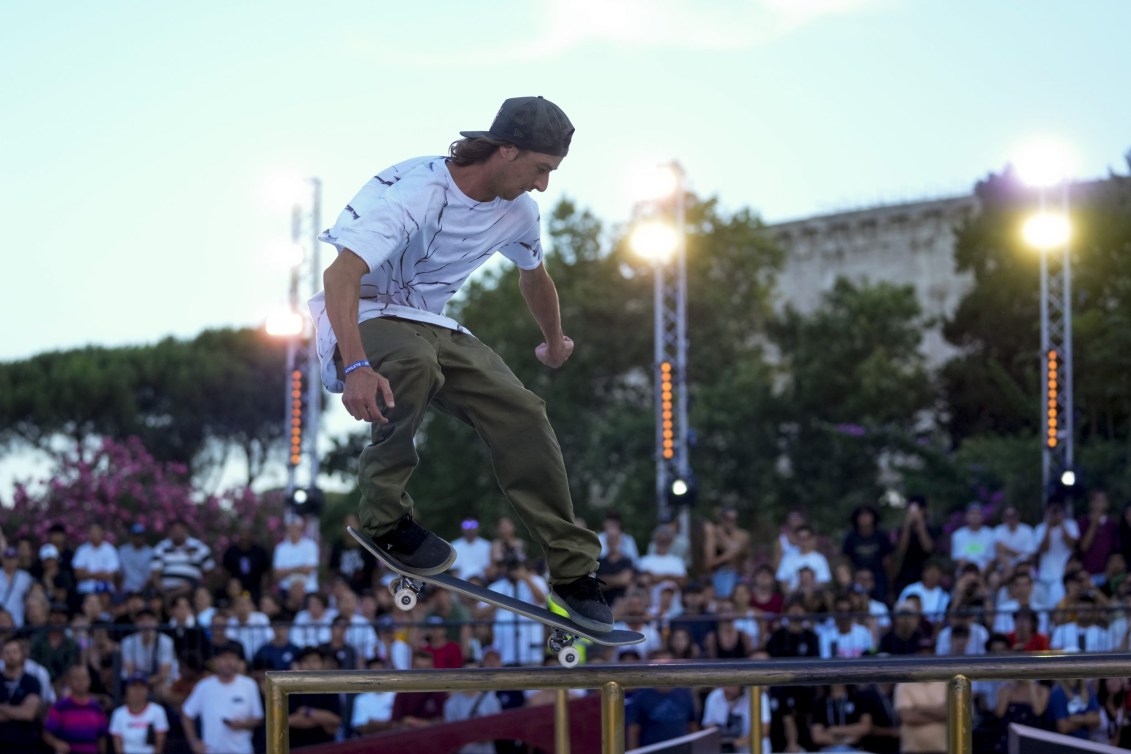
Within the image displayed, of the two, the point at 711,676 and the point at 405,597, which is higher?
the point at 405,597

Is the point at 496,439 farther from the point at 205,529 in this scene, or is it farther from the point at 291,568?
the point at 205,529

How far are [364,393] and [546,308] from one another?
1059mm

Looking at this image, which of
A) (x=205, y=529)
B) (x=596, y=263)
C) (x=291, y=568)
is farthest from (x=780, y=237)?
(x=291, y=568)

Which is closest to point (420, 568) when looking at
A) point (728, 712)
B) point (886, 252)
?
point (728, 712)

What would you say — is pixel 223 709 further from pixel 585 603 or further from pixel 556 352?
pixel 585 603

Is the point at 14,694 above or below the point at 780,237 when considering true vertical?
below

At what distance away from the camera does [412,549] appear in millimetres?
4699

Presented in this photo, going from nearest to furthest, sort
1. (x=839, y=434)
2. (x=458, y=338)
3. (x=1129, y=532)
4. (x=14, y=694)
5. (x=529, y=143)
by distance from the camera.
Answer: (x=529, y=143), (x=458, y=338), (x=14, y=694), (x=1129, y=532), (x=839, y=434)

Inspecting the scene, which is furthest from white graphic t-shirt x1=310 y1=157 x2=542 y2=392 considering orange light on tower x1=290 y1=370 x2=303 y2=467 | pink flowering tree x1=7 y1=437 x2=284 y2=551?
pink flowering tree x1=7 y1=437 x2=284 y2=551

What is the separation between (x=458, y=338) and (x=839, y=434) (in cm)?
2611

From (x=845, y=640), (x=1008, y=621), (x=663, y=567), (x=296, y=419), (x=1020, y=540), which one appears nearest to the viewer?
(x=845, y=640)

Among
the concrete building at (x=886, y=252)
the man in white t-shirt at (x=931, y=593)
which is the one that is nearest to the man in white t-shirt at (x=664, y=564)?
the man in white t-shirt at (x=931, y=593)

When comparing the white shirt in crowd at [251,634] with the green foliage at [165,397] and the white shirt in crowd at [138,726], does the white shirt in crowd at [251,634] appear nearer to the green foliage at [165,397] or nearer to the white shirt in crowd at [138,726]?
the white shirt in crowd at [138,726]

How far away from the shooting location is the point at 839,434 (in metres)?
30.2
